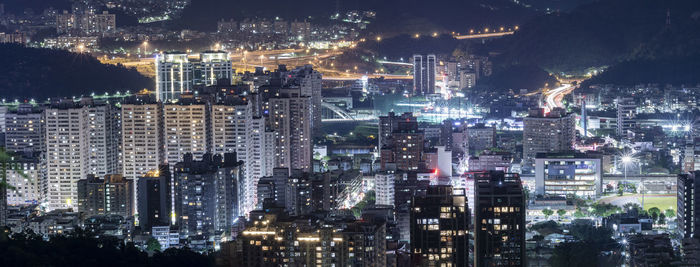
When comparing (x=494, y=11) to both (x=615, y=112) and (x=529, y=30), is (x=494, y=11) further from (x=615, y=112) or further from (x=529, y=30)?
(x=615, y=112)

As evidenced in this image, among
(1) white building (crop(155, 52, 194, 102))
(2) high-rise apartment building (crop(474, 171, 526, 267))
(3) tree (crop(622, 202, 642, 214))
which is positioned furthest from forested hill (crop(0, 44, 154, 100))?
(2) high-rise apartment building (crop(474, 171, 526, 267))

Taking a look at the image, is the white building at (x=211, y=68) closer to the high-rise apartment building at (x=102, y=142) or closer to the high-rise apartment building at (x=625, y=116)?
the high-rise apartment building at (x=102, y=142)

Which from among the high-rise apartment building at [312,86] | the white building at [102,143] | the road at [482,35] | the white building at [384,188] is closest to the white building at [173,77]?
the high-rise apartment building at [312,86]

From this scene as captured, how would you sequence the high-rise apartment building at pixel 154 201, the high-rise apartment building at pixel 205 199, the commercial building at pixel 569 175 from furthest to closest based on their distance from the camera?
the commercial building at pixel 569 175
the high-rise apartment building at pixel 154 201
the high-rise apartment building at pixel 205 199

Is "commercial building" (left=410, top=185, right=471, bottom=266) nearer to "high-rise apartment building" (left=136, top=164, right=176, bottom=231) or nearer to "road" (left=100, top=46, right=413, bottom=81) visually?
"high-rise apartment building" (left=136, top=164, right=176, bottom=231)

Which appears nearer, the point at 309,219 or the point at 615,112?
the point at 309,219

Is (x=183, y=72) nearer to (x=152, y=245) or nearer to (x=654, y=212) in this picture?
(x=152, y=245)

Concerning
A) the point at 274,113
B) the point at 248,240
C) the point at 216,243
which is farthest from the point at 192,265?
the point at 274,113
